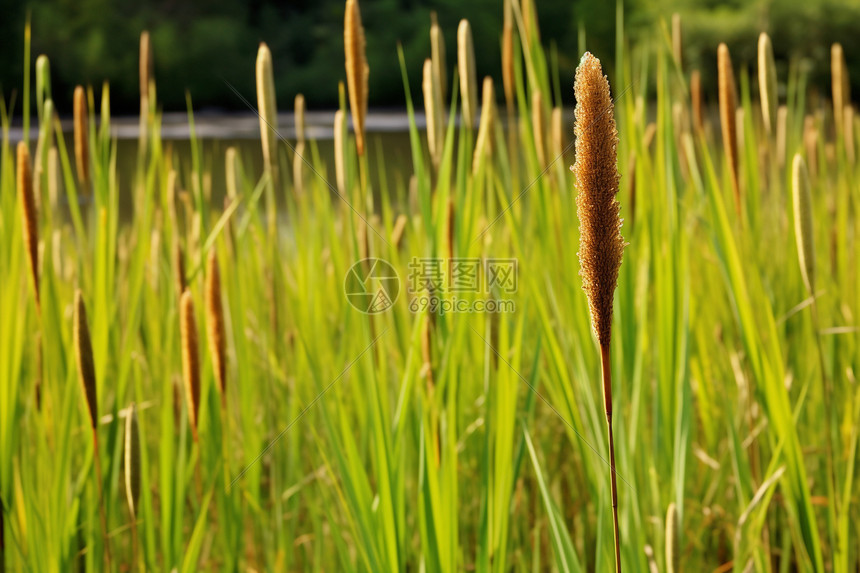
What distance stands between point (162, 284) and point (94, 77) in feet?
90.8

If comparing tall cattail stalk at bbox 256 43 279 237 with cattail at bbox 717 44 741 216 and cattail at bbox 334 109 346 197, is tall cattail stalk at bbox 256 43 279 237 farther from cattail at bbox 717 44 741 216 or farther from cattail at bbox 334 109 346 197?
cattail at bbox 717 44 741 216

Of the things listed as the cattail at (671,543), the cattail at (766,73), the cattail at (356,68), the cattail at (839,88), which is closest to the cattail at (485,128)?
the cattail at (356,68)

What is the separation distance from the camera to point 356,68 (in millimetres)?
997

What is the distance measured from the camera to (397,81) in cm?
2753

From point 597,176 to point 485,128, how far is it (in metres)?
0.72

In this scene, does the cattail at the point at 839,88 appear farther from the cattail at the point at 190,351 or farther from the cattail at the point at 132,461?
the cattail at the point at 132,461

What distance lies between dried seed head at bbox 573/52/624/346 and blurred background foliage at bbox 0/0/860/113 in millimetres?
25068

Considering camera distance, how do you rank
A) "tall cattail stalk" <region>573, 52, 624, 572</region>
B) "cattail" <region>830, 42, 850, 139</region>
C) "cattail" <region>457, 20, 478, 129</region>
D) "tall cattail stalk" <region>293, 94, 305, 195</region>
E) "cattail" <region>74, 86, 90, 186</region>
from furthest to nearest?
"cattail" <region>830, 42, 850, 139</region> → "tall cattail stalk" <region>293, 94, 305, 195</region> → "cattail" <region>74, 86, 90, 186</region> → "cattail" <region>457, 20, 478, 129</region> → "tall cattail stalk" <region>573, 52, 624, 572</region>

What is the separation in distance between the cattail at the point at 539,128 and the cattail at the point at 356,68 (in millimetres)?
348

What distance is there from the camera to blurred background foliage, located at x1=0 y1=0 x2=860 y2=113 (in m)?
24.3

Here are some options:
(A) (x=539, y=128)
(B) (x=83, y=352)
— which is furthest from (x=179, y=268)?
(A) (x=539, y=128)

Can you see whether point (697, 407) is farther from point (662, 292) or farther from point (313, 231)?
point (313, 231)

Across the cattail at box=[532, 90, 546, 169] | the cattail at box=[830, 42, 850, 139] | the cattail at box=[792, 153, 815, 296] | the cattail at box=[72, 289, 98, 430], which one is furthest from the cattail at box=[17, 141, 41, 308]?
the cattail at box=[830, 42, 850, 139]

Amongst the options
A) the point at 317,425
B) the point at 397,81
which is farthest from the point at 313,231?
the point at 397,81
